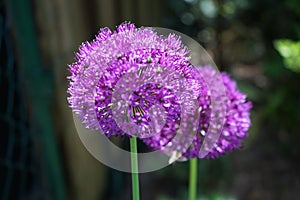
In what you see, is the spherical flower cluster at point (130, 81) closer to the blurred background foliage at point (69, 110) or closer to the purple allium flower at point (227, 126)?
the purple allium flower at point (227, 126)

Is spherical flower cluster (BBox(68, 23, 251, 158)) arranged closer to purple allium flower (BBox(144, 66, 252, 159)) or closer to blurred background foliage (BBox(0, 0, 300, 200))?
purple allium flower (BBox(144, 66, 252, 159))

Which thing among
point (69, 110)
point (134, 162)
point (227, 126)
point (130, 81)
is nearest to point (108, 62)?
point (130, 81)

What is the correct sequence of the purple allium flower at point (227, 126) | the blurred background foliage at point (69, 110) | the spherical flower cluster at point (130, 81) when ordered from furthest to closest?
the blurred background foliage at point (69, 110) → the purple allium flower at point (227, 126) → the spherical flower cluster at point (130, 81)

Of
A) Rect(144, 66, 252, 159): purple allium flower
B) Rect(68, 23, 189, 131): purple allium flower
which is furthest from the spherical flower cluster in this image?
Rect(144, 66, 252, 159): purple allium flower

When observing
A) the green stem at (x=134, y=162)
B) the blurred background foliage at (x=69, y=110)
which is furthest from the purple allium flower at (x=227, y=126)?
the blurred background foliage at (x=69, y=110)

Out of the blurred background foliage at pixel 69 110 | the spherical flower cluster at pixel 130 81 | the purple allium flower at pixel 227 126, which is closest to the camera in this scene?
the spherical flower cluster at pixel 130 81

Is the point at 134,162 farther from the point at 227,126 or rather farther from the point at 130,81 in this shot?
the point at 227,126

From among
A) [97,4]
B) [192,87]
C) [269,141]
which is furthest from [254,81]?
[192,87]

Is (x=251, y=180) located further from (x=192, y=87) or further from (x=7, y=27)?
(x=192, y=87)
